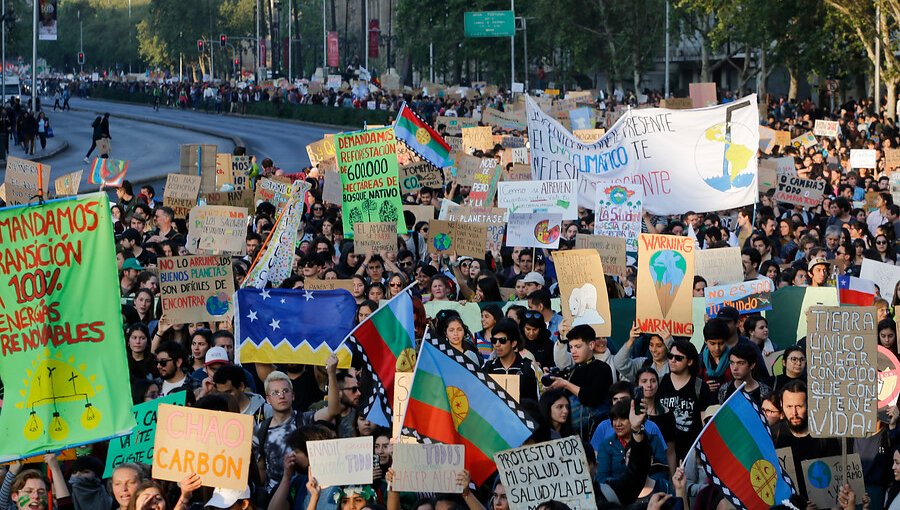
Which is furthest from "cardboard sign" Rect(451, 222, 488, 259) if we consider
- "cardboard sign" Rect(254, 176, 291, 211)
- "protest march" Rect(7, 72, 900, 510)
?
"cardboard sign" Rect(254, 176, 291, 211)

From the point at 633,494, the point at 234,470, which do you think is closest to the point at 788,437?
the point at 633,494

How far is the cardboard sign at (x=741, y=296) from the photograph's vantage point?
11.6 metres

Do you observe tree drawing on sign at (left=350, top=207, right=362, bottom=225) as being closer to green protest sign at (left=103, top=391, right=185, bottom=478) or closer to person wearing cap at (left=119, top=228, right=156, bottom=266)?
person wearing cap at (left=119, top=228, right=156, bottom=266)

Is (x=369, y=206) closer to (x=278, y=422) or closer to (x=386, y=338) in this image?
(x=386, y=338)

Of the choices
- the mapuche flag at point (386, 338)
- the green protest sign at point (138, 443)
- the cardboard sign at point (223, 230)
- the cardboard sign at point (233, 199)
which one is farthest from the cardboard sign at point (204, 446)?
the cardboard sign at point (233, 199)

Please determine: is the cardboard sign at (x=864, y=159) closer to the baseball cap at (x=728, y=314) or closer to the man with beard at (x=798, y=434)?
the baseball cap at (x=728, y=314)

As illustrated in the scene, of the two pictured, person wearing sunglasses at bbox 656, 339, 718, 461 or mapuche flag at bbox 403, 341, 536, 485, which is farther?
person wearing sunglasses at bbox 656, 339, 718, 461

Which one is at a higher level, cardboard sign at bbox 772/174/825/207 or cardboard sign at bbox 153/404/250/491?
cardboard sign at bbox 772/174/825/207

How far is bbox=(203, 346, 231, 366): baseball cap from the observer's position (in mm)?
10070

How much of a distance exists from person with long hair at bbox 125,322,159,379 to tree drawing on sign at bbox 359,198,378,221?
18.9ft

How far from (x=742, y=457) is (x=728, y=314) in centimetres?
322

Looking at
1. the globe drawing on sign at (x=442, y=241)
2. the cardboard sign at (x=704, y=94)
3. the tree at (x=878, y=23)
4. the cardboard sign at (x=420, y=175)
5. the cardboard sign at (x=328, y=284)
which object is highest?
the tree at (x=878, y=23)

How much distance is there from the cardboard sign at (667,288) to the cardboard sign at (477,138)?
1602cm

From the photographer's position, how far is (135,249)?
50.5 feet
